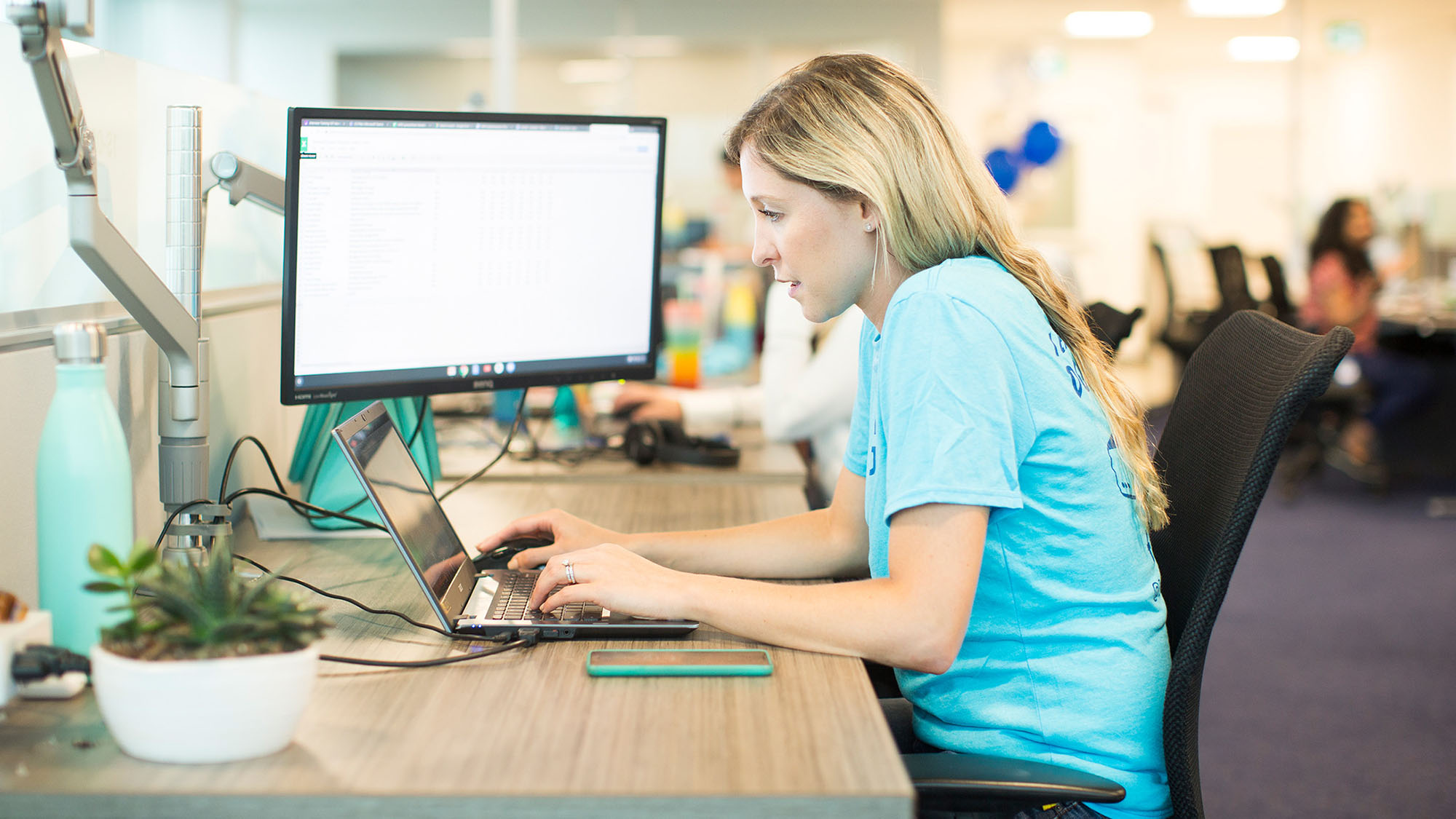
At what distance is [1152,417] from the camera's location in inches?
279

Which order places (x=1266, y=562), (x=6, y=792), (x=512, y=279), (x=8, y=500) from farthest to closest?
1. (x=1266, y=562)
2. (x=512, y=279)
3. (x=8, y=500)
4. (x=6, y=792)

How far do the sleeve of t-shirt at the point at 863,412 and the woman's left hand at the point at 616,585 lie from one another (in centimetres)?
34

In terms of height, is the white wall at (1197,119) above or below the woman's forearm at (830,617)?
above

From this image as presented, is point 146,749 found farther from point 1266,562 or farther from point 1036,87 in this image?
point 1036,87

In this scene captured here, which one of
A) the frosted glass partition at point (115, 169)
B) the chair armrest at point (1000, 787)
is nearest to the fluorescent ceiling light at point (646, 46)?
the frosted glass partition at point (115, 169)

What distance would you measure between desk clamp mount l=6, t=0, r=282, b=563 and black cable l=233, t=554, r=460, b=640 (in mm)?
81

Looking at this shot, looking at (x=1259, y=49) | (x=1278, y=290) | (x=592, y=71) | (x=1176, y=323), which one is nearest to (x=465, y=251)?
(x=1278, y=290)

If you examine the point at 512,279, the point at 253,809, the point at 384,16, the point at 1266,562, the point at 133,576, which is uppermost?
the point at 384,16

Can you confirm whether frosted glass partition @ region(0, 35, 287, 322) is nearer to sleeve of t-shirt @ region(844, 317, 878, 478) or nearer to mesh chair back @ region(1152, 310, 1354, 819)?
sleeve of t-shirt @ region(844, 317, 878, 478)

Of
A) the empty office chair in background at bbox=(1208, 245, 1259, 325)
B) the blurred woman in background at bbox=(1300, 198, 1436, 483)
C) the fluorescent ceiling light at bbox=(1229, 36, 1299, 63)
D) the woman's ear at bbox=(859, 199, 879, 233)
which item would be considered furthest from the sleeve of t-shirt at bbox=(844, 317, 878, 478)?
the fluorescent ceiling light at bbox=(1229, 36, 1299, 63)

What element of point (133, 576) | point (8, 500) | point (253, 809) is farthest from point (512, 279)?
point (253, 809)

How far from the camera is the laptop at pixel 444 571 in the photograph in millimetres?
1005

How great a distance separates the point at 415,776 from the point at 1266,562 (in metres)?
3.90

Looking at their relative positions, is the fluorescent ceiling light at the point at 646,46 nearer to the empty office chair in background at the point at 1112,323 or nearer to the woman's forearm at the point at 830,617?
the empty office chair in background at the point at 1112,323
